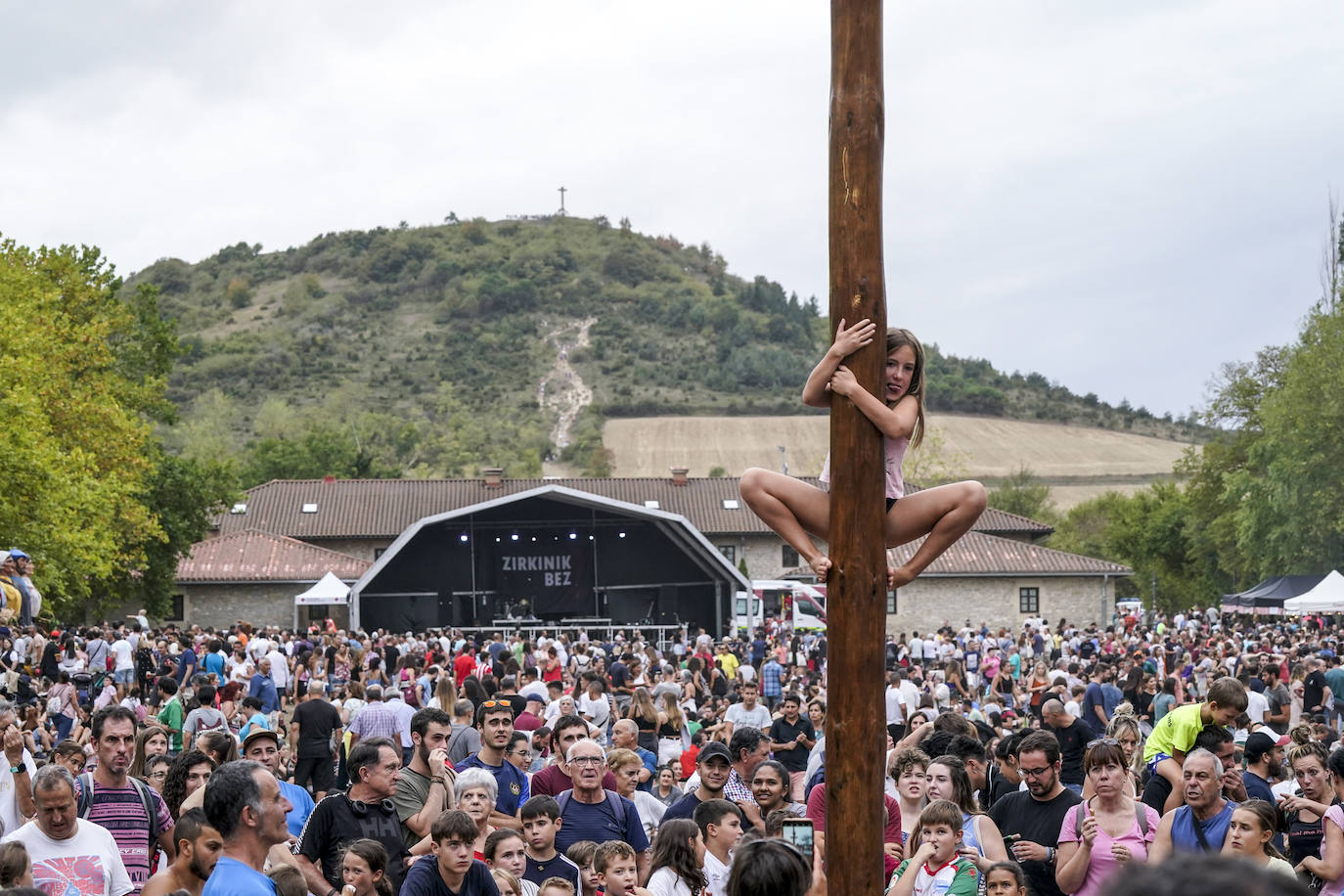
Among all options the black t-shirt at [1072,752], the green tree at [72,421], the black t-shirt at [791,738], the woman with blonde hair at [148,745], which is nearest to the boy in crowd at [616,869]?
the woman with blonde hair at [148,745]

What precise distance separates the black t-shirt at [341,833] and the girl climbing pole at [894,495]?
3.31 m

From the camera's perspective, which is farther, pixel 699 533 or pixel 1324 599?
pixel 699 533

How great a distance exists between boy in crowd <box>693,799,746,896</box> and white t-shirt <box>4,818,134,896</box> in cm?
254

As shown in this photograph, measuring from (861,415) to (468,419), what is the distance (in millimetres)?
111318

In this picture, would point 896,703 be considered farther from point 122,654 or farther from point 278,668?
point 122,654

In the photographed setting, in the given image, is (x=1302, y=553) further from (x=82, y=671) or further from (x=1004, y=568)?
(x=82, y=671)

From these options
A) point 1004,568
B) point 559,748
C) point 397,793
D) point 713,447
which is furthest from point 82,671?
point 713,447

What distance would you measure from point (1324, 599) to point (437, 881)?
31.3 metres

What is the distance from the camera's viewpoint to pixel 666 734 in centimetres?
1354

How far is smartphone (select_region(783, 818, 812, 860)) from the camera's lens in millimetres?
4129

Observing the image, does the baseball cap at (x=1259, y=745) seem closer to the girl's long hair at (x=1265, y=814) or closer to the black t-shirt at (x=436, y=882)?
the girl's long hair at (x=1265, y=814)

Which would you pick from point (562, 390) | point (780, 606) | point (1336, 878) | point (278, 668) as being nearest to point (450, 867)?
point (1336, 878)

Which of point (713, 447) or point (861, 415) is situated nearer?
point (861, 415)

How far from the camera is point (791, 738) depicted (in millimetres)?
11570
